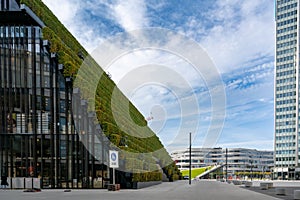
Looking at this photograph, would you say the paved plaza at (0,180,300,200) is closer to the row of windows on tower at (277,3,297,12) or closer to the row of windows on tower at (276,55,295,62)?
the row of windows on tower at (276,55,295,62)

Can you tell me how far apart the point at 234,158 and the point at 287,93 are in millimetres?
53199

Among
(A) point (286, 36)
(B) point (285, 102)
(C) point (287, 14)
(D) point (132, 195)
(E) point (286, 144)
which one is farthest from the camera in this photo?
(C) point (287, 14)

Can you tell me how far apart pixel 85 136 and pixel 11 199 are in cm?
1241

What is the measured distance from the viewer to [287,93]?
138125 millimetres

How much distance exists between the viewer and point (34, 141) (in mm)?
33156

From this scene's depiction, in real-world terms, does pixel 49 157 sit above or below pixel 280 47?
below

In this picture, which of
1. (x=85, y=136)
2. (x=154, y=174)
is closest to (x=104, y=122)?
(x=85, y=136)

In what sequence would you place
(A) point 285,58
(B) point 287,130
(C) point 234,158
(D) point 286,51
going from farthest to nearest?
(C) point 234,158 < (A) point 285,58 < (D) point 286,51 < (B) point 287,130

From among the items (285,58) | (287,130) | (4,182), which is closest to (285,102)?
(287,130)

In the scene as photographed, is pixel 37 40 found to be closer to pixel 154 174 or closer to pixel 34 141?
pixel 34 141

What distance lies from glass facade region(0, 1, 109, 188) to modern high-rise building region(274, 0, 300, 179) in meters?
117

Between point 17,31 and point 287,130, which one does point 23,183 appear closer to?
point 17,31

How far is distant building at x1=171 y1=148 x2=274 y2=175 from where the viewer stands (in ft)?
548

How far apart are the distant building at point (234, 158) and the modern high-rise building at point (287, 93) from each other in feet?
102
